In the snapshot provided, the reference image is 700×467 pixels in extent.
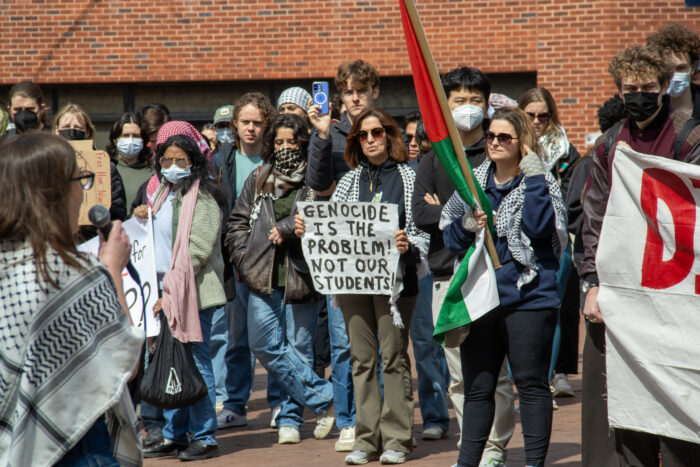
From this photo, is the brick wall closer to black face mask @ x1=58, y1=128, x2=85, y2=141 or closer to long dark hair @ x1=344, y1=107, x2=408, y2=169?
black face mask @ x1=58, y1=128, x2=85, y2=141

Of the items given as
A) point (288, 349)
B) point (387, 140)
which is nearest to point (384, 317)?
point (288, 349)

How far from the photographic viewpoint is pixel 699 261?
422 centimetres

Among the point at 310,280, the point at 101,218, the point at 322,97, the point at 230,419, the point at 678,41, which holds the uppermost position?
the point at 678,41

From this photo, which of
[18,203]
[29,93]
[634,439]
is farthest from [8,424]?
[29,93]

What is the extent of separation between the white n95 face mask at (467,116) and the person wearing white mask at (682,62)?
1098 millimetres

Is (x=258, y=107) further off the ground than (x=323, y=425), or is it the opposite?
(x=258, y=107)

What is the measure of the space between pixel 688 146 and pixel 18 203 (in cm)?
277

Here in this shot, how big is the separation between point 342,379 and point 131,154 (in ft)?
9.21

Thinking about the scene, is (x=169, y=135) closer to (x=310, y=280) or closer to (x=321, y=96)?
(x=321, y=96)

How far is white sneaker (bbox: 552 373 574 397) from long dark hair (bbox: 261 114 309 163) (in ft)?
9.58

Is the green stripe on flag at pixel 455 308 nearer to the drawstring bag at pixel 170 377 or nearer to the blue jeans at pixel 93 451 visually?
the drawstring bag at pixel 170 377

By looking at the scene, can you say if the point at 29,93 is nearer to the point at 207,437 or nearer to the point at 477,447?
the point at 207,437

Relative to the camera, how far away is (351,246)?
6328mm

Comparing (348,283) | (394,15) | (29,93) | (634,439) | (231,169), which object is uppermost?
(394,15)
